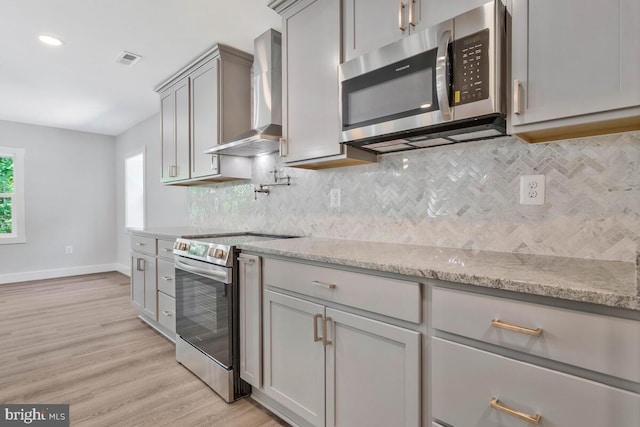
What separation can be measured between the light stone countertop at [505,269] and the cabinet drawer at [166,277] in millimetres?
1411

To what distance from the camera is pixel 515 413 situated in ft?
3.16

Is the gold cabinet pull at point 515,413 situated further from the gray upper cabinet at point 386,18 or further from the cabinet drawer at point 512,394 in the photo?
the gray upper cabinet at point 386,18

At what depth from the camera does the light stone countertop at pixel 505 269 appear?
2.83ft

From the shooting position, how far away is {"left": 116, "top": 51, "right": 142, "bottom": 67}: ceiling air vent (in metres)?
2.81

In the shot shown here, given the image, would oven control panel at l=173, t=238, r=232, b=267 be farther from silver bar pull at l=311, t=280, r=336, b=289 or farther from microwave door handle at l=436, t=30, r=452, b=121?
microwave door handle at l=436, t=30, r=452, b=121

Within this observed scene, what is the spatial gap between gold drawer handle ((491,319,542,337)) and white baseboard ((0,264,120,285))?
653 centimetres

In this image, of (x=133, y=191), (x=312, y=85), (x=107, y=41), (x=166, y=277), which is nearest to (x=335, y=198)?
(x=312, y=85)

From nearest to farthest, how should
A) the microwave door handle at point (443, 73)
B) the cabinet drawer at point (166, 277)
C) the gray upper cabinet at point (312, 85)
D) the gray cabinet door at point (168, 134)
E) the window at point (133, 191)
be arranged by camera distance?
1. the microwave door handle at point (443, 73)
2. the gray upper cabinet at point (312, 85)
3. the cabinet drawer at point (166, 277)
4. the gray cabinet door at point (168, 134)
5. the window at point (133, 191)

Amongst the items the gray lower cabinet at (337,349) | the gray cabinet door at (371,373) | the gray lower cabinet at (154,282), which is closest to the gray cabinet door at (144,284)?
the gray lower cabinet at (154,282)

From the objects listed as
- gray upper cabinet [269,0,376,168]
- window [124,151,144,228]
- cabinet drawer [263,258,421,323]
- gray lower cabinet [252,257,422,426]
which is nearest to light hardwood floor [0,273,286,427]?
gray lower cabinet [252,257,422,426]

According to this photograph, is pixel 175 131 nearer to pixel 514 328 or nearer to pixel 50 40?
pixel 50 40

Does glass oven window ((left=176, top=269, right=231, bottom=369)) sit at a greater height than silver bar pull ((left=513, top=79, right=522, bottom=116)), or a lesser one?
lesser

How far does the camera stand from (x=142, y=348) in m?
2.78

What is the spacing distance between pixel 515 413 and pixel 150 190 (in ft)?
16.3
